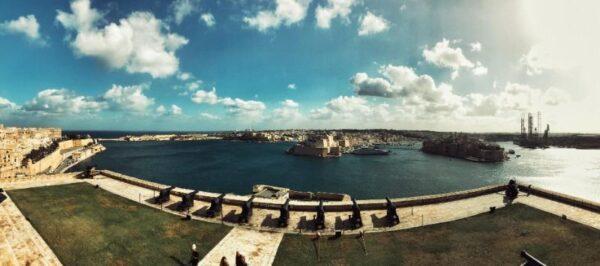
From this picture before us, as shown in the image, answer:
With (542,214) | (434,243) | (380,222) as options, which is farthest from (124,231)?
(542,214)

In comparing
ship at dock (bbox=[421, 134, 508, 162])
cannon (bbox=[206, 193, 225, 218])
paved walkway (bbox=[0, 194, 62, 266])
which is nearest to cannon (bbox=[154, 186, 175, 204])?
cannon (bbox=[206, 193, 225, 218])

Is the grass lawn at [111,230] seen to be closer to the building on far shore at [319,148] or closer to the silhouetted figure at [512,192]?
the silhouetted figure at [512,192]

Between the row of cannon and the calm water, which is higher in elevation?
the row of cannon

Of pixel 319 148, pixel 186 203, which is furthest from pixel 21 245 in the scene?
pixel 319 148

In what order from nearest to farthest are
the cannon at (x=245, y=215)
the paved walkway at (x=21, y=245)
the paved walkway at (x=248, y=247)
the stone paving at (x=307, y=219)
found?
the paved walkway at (x=21, y=245), the paved walkway at (x=248, y=247), the stone paving at (x=307, y=219), the cannon at (x=245, y=215)

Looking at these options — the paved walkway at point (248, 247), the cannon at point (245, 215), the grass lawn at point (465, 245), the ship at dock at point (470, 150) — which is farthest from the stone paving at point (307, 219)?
the ship at dock at point (470, 150)

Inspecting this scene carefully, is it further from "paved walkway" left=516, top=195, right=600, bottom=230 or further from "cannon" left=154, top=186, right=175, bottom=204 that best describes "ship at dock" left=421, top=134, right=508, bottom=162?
"cannon" left=154, top=186, right=175, bottom=204
